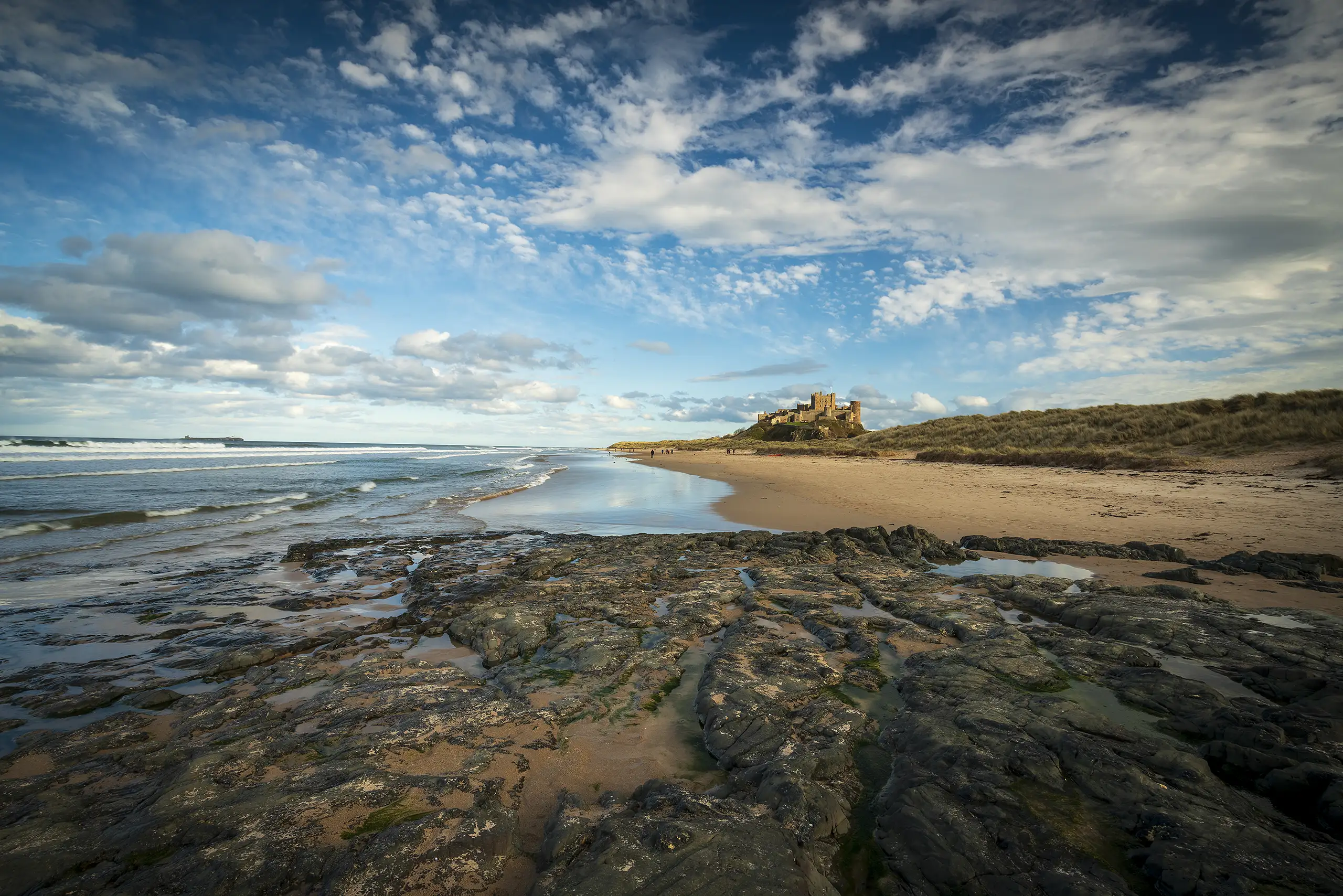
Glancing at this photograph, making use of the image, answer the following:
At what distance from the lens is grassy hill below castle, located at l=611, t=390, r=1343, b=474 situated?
24.3 metres

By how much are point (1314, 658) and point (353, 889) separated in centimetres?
869

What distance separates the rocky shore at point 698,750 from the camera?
2.95 m

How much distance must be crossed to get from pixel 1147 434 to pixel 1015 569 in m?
33.5

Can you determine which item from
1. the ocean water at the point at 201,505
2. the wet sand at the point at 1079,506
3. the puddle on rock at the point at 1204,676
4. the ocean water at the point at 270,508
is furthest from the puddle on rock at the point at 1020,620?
the ocean water at the point at 201,505

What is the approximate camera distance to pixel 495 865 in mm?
3123

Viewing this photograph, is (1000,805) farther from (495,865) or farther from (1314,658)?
(1314,658)

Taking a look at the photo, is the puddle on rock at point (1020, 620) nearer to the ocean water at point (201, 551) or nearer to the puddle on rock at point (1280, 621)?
the puddle on rock at point (1280, 621)

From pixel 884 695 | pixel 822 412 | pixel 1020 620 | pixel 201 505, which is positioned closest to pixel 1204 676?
pixel 1020 620

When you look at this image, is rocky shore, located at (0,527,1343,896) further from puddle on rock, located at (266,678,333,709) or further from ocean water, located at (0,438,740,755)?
ocean water, located at (0,438,740,755)

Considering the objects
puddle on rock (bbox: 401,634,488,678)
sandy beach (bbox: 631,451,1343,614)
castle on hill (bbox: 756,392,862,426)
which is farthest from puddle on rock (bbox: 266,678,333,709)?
castle on hill (bbox: 756,392,862,426)

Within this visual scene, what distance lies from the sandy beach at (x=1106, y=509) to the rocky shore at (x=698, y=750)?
2.87 metres

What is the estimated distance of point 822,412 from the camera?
4631 inches

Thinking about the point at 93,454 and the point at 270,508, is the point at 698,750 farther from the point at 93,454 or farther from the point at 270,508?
the point at 93,454

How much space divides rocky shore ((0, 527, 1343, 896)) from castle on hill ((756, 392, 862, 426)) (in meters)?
106
